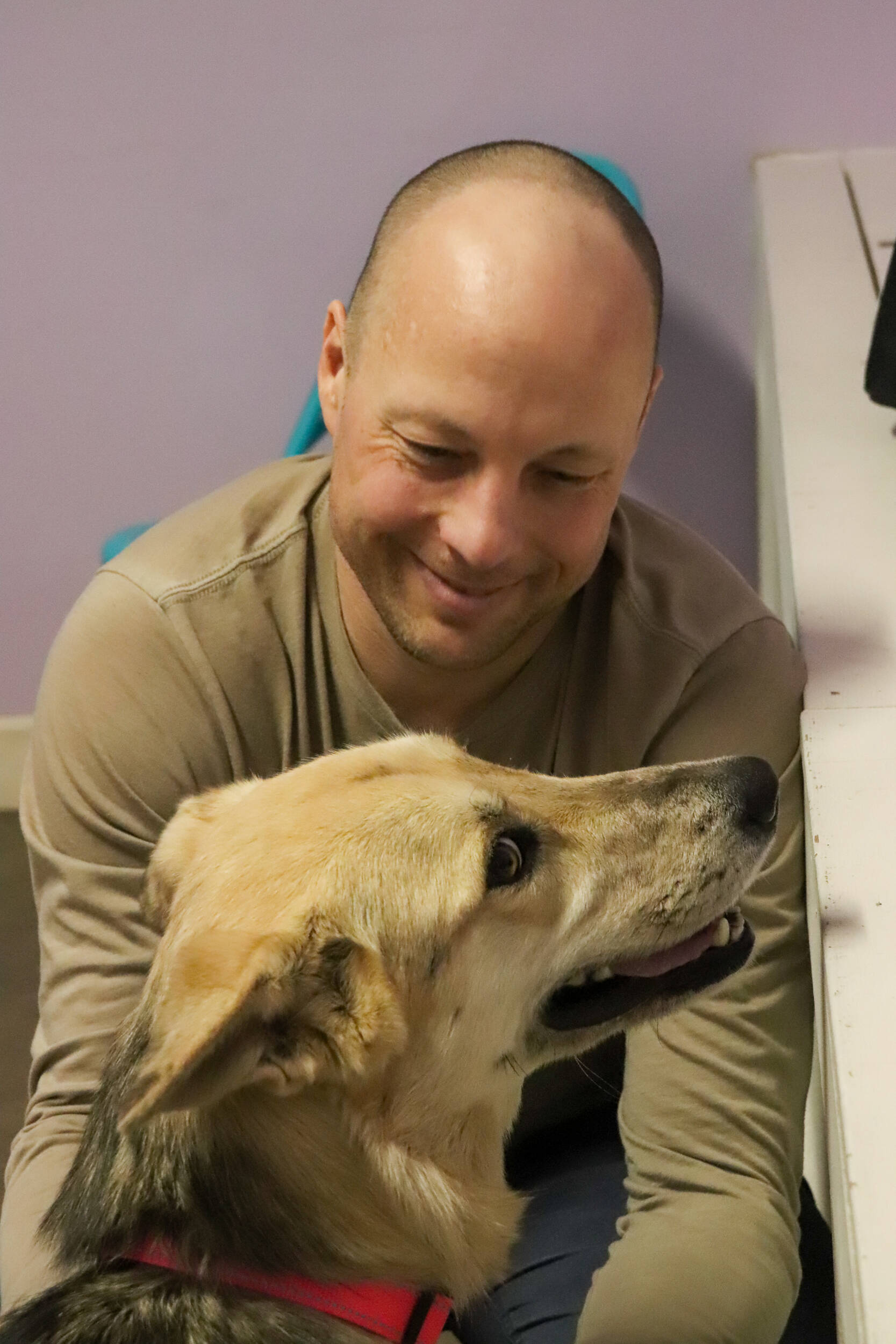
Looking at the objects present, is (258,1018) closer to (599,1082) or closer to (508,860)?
(508,860)

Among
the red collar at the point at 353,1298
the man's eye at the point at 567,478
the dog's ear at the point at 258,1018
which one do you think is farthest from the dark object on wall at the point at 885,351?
the red collar at the point at 353,1298

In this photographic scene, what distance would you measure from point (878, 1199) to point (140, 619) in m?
0.97

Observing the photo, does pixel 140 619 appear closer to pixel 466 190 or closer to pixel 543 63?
pixel 466 190

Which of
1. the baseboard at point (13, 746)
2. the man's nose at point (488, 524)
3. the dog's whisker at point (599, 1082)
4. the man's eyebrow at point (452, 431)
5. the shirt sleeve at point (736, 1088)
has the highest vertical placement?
the man's eyebrow at point (452, 431)

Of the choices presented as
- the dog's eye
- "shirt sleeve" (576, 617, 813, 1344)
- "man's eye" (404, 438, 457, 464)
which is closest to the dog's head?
the dog's eye

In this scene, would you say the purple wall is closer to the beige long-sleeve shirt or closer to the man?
the man

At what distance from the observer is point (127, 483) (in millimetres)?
3006

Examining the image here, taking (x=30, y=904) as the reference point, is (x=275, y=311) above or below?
above

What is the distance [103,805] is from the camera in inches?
56.6

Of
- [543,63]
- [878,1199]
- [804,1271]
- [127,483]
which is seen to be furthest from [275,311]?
[878,1199]

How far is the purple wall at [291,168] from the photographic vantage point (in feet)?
8.21

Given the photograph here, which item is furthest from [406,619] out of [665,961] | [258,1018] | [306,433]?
[306,433]

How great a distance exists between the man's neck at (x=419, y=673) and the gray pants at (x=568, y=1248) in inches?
23.0

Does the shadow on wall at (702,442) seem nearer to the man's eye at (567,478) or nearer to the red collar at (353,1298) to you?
the man's eye at (567,478)
